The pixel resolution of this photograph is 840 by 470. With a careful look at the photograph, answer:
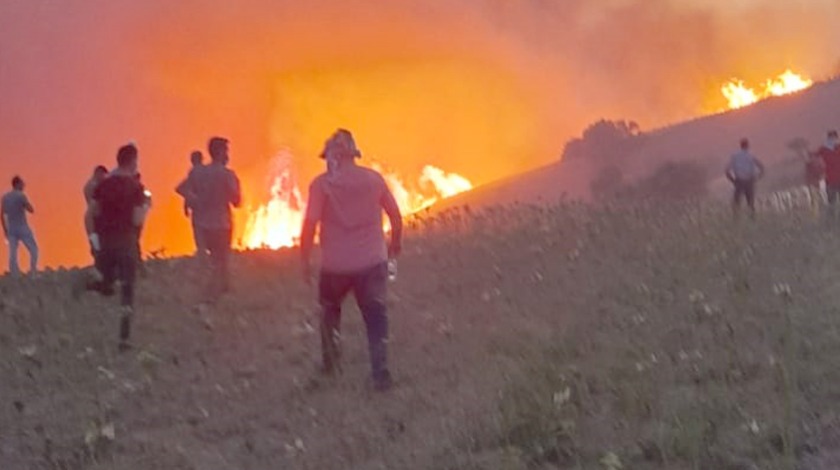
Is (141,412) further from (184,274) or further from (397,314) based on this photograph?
(184,274)

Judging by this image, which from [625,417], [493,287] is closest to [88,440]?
[625,417]

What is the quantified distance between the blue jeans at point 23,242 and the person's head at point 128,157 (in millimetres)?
9351

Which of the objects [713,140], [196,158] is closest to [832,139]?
[196,158]

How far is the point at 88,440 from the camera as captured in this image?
35.4 feet

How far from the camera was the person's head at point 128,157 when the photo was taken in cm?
1475

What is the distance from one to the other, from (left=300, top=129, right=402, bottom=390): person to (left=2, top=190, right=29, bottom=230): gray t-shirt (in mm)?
12762

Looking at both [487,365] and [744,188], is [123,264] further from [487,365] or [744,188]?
[744,188]

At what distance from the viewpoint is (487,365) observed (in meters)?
11.7

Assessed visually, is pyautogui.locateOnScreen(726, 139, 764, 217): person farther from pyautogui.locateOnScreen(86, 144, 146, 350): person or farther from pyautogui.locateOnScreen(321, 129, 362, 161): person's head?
pyautogui.locateOnScreen(321, 129, 362, 161): person's head

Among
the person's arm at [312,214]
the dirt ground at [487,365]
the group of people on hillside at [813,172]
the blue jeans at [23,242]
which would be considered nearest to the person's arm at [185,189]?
the dirt ground at [487,365]

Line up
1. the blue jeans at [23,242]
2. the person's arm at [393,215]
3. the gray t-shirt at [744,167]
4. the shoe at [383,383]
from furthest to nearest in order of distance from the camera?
the gray t-shirt at [744,167] < the blue jeans at [23,242] < the person's arm at [393,215] < the shoe at [383,383]

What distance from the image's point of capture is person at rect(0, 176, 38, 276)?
23.9 meters

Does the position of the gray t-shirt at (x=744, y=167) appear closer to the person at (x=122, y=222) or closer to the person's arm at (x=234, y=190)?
the person's arm at (x=234, y=190)

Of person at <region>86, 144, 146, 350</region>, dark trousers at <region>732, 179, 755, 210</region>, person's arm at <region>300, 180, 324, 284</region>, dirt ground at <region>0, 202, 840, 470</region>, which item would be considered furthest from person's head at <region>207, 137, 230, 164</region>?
dark trousers at <region>732, 179, 755, 210</region>
